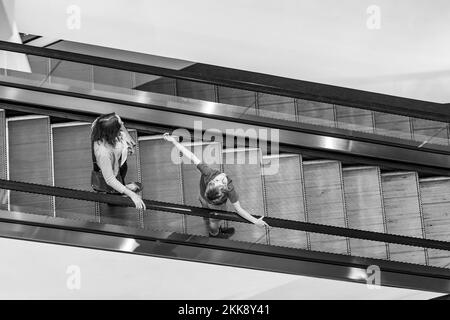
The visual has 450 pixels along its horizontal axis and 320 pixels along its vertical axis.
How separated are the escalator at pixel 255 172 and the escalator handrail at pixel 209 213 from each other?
0.01 m

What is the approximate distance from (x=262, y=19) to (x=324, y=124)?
1.63 metres

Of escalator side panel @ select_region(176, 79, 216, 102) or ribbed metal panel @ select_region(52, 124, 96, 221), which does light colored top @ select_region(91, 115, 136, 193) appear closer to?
ribbed metal panel @ select_region(52, 124, 96, 221)

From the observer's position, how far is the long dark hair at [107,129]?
27.4ft

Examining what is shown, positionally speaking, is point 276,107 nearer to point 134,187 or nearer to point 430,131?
point 430,131

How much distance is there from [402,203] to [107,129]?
128 inches

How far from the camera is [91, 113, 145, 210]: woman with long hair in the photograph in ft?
27.5

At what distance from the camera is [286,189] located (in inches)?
386

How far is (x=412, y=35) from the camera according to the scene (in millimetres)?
11312

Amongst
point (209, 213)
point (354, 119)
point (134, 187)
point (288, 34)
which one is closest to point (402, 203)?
point (354, 119)

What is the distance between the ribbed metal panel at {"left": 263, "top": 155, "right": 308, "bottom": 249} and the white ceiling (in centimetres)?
162

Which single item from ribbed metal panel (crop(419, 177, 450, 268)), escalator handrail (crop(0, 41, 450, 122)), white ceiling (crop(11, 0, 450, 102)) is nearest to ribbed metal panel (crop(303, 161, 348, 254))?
escalator handrail (crop(0, 41, 450, 122))

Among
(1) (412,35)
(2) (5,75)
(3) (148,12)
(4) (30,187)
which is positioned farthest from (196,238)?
(1) (412,35)

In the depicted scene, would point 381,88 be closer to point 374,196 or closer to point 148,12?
point 374,196

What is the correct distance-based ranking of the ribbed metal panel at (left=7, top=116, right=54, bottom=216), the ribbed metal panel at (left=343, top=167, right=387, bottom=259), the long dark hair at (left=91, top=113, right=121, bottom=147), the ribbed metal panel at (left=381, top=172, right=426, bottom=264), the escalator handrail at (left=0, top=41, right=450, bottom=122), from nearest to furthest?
the long dark hair at (left=91, top=113, right=121, bottom=147) < the escalator handrail at (left=0, top=41, right=450, bottom=122) < the ribbed metal panel at (left=7, top=116, right=54, bottom=216) < the ribbed metal panel at (left=343, top=167, right=387, bottom=259) < the ribbed metal panel at (left=381, top=172, right=426, bottom=264)
